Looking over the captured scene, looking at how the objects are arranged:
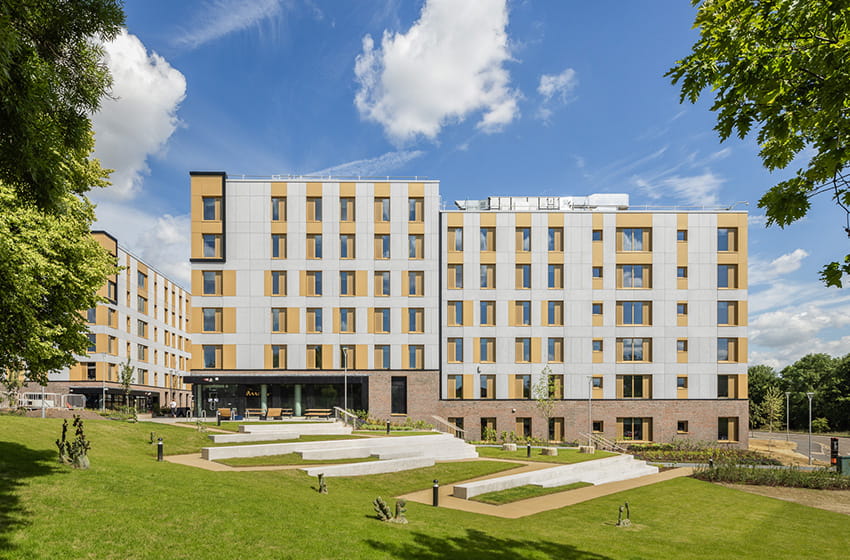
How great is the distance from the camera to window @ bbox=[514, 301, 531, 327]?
171ft

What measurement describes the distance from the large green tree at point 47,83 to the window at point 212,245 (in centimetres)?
4167

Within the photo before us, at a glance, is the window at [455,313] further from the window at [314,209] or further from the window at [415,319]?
the window at [314,209]

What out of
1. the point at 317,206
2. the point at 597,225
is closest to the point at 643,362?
the point at 597,225

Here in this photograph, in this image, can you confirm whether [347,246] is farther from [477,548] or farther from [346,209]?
[477,548]

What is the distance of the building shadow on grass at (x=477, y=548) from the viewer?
12.0m

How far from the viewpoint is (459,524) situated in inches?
633

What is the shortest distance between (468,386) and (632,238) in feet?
68.9

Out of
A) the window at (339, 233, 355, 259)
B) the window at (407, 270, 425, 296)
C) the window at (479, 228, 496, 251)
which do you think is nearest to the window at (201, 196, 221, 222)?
the window at (339, 233, 355, 259)

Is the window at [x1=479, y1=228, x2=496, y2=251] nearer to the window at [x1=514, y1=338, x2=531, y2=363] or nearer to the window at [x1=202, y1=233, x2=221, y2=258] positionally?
the window at [x1=514, y1=338, x2=531, y2=363]

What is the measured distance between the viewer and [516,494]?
22.9 metres

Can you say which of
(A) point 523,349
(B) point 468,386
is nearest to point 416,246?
(B) point 468,386

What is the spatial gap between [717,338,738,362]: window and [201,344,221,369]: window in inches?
1808

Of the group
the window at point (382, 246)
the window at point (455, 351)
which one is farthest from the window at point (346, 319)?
the window at point (455, 351)

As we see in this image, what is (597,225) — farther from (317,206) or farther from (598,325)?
(317,206)
